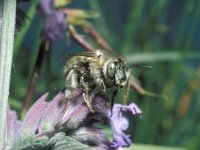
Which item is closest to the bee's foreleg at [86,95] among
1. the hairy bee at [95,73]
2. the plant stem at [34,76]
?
the hairy bee at [95,73]

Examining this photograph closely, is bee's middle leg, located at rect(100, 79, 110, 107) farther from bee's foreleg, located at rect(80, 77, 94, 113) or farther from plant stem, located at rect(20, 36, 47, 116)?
plant stem, located at rect(20, 36, 47, 116)

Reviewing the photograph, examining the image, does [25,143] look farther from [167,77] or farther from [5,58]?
[167,77]

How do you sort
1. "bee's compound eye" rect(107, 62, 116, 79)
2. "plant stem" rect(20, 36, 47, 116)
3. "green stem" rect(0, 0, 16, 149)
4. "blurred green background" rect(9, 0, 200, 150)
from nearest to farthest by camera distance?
"green stem" rect(0, 0, 16, 149) → "bee's compound eye" rect(107, 62, 116, 79) → "plant stem" rect(20, 36, 47, 116) → "blurred green background" rect(9, 0, 200, 150)

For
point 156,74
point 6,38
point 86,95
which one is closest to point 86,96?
point 86,95

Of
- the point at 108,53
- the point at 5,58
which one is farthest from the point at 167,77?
the point at 5,58

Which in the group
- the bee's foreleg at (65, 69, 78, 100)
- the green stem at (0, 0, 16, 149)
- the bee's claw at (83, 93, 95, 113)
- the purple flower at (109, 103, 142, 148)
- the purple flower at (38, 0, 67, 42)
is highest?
the purple flower at (38, 0, 67, 42)

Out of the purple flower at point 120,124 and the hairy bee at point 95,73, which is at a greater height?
the hairy bee at point 95,73

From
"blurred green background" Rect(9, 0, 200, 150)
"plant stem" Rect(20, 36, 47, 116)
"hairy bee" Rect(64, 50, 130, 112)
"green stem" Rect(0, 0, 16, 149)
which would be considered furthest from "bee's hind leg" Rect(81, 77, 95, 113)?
"blurred green background" Rect(9, 0, 200, 150)

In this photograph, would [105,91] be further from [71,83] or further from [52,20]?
[52,20]

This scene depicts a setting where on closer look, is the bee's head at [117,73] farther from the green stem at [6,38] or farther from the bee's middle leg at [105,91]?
the green stem at [6,38]
